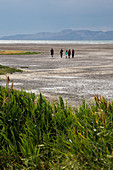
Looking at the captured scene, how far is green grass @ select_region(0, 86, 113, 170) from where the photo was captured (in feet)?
17.1

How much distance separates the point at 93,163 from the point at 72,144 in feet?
1.96

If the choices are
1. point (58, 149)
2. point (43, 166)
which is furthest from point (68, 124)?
point (43, 166)

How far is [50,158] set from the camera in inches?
232

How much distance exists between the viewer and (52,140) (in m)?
6.47

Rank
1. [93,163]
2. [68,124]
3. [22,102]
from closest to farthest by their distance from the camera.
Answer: [93,163]
[68,124]
[22,102]

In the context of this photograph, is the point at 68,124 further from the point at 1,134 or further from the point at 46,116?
the point at 1,134

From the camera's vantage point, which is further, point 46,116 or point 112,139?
point 46,116

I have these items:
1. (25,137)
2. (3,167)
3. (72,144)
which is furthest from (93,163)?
(3,167)

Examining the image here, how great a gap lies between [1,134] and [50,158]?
102cm

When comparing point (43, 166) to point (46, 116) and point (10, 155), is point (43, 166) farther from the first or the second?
point (46, 116)

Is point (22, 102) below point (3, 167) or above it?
above

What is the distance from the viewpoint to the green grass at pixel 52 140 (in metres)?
5.22

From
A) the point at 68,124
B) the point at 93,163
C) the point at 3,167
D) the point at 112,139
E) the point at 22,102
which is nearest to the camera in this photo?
the point at 93,163

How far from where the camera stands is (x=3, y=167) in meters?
5.87
